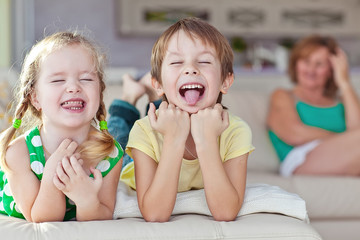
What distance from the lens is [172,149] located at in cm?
140

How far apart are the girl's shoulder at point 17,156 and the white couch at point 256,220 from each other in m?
0.14

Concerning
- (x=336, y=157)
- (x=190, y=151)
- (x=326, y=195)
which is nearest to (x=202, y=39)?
(x=190, y=151)

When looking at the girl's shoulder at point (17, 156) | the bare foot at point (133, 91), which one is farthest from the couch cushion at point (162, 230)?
the bare foot at point (133, 91)

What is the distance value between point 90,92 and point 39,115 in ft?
0.72

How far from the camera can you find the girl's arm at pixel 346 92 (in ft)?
10.0

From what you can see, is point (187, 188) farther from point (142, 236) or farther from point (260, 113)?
point (260, 113)

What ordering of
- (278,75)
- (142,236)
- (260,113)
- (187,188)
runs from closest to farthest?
(142,236) → (187,188) → (260,113) → (278,75)

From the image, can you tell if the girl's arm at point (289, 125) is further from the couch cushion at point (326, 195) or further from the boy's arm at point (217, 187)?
the boy's arm at point (217, 187)

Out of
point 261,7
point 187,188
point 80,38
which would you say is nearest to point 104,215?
point 187,188

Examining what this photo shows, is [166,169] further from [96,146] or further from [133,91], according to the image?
[133,91]

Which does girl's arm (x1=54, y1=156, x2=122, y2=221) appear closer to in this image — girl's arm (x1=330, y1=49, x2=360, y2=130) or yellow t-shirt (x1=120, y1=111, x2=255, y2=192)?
yellow t-shirt (x1=120, y1=111, x2=255, y2=192)

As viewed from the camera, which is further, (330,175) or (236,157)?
(330,175)

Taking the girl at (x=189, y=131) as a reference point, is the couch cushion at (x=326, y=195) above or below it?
below

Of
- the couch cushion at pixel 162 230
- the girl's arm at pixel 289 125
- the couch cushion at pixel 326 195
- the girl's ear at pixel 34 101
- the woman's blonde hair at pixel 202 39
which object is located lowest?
the couch cushion at pixel 326 195
